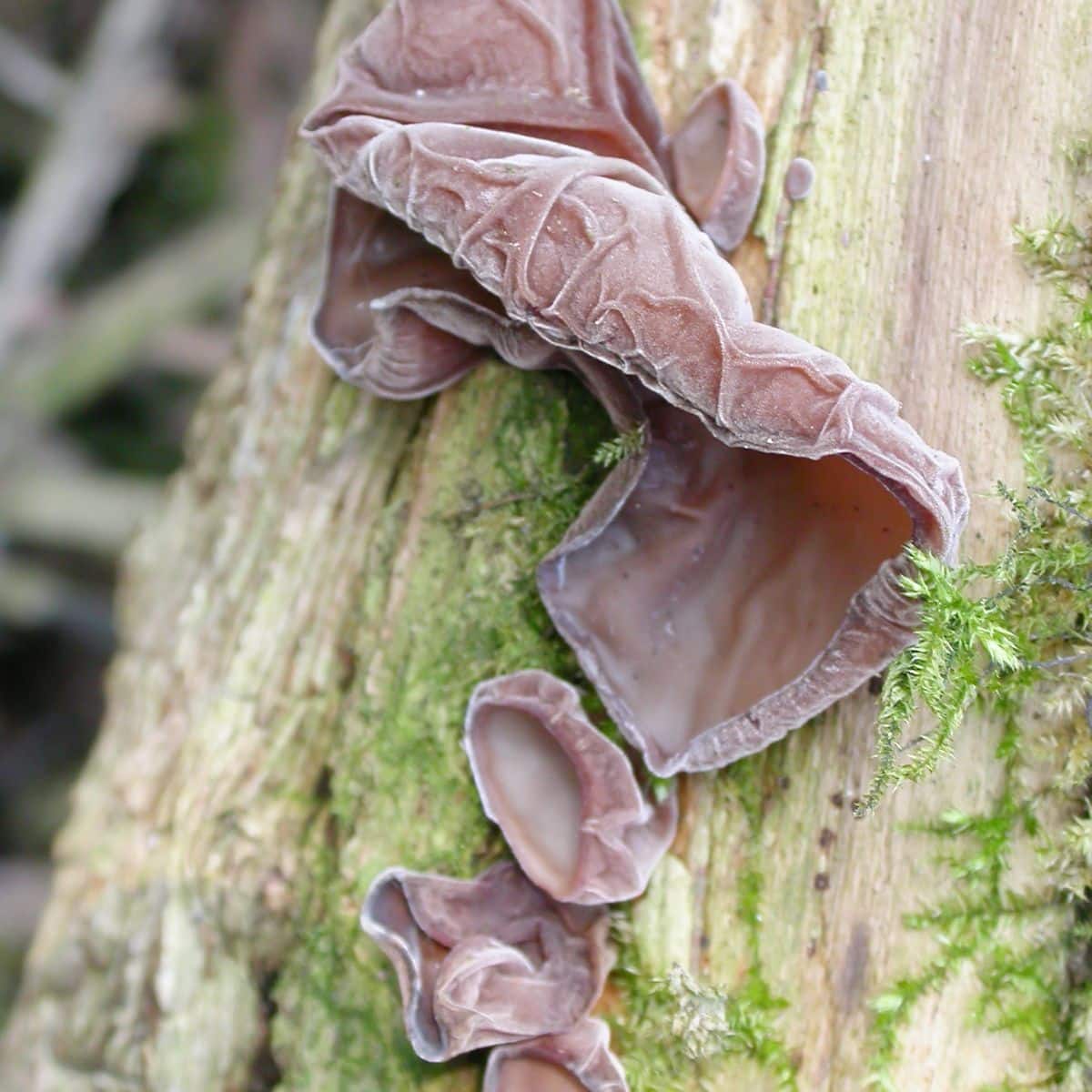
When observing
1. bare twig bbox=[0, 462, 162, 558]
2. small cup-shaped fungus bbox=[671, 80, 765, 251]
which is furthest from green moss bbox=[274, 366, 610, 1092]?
bare twig bbox=[0, 462, 162, 558]

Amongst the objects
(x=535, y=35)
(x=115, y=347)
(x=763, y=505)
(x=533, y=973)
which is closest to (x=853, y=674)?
(x=763, y=505)

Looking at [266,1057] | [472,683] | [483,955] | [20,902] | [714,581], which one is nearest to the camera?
[483,955]

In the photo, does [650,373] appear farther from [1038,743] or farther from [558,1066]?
[558,1066]

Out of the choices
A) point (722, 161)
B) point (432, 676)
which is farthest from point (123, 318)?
point (722, 161)

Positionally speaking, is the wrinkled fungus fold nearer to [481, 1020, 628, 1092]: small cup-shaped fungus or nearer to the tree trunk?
A: the tree trunk

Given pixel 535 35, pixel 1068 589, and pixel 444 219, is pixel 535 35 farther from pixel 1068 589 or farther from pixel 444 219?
pixel 1068 589

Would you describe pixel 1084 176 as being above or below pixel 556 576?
above
